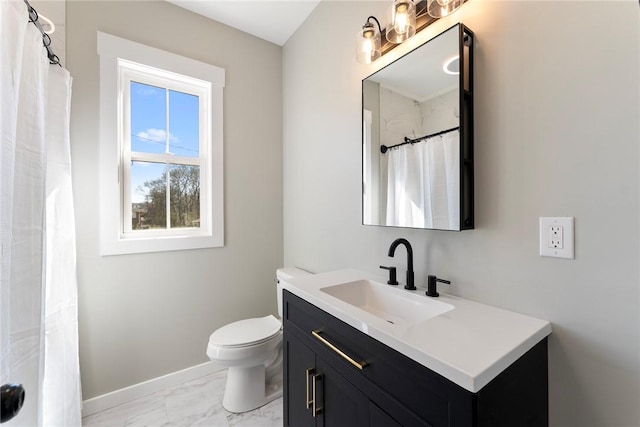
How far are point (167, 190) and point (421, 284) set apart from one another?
5.94 feet

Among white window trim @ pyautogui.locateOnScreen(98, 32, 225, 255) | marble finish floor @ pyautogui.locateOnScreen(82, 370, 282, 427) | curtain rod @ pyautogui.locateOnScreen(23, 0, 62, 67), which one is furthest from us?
white window trim @ pyautogui.locateOnScreen(98, 32, 225, 255)

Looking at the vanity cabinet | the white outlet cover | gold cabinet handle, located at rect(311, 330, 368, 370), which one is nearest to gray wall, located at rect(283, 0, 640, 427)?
the white outlet cover

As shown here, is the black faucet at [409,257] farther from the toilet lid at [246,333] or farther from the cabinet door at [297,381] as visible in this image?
the toilet lid at [246,333]

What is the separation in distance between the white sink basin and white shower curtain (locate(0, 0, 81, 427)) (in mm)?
1002

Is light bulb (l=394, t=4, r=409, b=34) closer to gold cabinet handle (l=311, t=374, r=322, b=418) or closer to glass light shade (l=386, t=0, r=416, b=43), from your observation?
glass light shade (l=386, t=0, r=416, b=43)

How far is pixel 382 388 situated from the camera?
2.51 feet

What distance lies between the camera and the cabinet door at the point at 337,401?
844 mm

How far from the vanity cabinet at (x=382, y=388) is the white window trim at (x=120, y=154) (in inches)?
45.5

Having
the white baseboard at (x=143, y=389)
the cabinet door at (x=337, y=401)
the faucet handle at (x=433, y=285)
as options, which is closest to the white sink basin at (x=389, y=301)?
the faucet handle at (x=433, y=285)

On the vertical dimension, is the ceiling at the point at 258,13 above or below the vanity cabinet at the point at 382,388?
above

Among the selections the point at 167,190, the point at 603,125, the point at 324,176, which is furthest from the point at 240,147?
the point at 603,125

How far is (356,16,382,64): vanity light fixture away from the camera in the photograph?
1.34 m

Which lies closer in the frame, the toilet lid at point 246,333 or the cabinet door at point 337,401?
the cabinet door at point 337,401

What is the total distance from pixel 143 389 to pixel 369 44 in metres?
2.52
